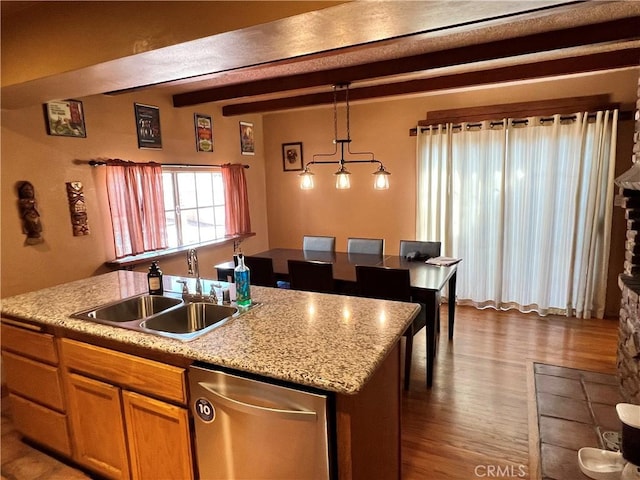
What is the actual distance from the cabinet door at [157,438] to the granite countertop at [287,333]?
28 cm

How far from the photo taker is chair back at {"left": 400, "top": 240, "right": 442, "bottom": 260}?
371cm

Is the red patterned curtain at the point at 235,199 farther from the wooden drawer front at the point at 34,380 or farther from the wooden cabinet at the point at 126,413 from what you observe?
the wooden cabinet at the point at 126,413

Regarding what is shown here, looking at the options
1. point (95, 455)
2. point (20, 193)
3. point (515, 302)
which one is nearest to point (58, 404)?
point (95, 455)

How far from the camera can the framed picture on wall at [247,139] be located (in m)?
5.15

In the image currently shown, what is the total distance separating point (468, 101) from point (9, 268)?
180 inches

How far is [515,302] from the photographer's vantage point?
432 centimetres

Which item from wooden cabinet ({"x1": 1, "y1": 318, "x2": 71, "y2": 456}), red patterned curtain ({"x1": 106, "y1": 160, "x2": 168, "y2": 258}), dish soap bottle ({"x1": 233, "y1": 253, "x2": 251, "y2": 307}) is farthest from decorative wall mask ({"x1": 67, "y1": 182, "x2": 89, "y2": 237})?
dish soap bottle ({"x1": 233, "y1": 253, "x2": 251, "y2": 307})

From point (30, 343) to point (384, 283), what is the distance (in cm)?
219

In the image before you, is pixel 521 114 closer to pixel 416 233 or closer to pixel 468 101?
pixel 468 101

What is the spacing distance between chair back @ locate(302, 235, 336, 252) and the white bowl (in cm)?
265

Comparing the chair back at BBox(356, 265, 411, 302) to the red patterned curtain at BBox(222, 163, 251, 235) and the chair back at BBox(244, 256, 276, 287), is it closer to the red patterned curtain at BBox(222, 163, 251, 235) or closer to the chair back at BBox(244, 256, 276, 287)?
the chair back at BBox(244, 256, 276, 287)

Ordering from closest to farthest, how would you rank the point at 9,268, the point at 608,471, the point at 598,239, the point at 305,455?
the point at 305,455
the point at 608,471
the point at 9,268
the point at 598,239

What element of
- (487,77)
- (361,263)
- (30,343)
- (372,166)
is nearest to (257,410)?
(30,343)

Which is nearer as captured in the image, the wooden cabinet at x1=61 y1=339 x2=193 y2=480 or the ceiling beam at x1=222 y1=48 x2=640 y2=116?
the wooden cabinet at x1=61 y1=339 x2=193 y2=480
